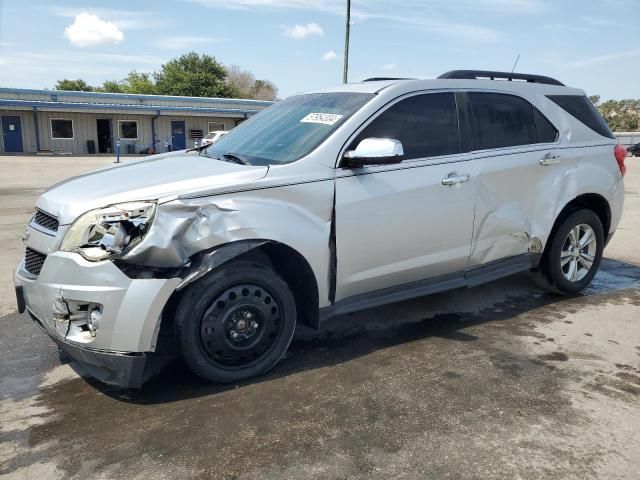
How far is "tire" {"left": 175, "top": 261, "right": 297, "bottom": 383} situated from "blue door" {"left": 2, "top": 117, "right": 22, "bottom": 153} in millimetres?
35203

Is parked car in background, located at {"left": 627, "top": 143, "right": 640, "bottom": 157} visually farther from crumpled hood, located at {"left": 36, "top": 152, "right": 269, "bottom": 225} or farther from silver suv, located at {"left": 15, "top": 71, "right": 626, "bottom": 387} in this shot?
crumpled hood, located at {"left": 36, "top": 152, "right": 269, "bottom": 225}

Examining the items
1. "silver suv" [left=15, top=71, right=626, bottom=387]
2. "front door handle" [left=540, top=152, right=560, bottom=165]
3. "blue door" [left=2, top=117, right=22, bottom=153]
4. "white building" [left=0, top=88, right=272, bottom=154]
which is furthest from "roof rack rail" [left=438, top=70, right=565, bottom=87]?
"blue door" [left=2, top=117, right=22, bottom=153]

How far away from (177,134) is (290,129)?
116 feet

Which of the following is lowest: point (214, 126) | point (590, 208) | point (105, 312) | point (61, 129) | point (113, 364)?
point (113, 364)

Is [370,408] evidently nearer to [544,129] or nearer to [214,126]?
[544,129]

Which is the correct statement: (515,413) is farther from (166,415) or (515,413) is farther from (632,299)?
(632,299)

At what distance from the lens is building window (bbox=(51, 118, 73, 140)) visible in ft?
110

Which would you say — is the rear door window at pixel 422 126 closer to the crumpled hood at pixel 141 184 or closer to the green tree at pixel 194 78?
the crumpled hood at pixel 141 184

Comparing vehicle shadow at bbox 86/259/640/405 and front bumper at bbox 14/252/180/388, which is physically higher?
front bumper at bbox 14/252/180/388

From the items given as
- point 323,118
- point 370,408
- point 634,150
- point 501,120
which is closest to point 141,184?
point 323,118

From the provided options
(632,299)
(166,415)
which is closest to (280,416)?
(166,415)

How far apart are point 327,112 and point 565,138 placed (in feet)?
7.62

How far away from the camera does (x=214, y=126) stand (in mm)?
38594

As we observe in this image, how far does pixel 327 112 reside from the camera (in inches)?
153
